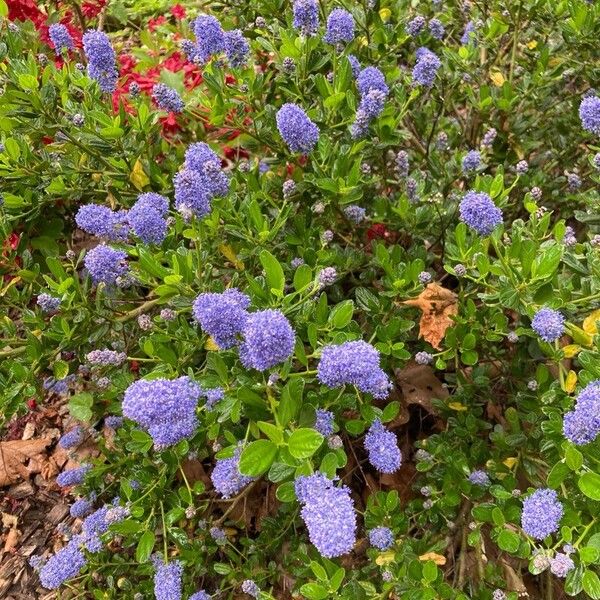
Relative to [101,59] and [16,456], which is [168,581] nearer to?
[16,456]

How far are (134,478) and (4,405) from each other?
0.60 metres

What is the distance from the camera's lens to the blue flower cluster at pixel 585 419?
5.77ft

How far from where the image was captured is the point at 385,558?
2324mm

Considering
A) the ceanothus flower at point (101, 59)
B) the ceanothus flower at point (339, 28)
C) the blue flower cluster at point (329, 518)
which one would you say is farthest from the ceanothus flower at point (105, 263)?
the ceanothus flower at point (339, 28)

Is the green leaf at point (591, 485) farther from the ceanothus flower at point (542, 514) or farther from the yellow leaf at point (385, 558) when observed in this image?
the yellow leaf at point (385, 558)

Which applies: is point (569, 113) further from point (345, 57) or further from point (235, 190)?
point (235, 190)

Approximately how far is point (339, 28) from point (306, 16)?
167 mm

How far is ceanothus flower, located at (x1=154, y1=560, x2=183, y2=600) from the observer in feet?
7.39

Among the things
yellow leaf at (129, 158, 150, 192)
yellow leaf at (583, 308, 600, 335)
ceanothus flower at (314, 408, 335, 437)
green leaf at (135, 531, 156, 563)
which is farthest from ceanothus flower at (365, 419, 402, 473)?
yellow leaf at (129, 158, 150, 192)

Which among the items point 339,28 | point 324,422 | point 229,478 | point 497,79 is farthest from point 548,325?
point 497,79

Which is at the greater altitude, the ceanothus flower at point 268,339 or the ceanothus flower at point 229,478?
the ceanothus flower at point 268,339

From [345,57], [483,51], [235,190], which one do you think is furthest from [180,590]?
[483,51]

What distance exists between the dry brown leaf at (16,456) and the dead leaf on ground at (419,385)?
87.6 inches

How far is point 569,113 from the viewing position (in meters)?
3.38
